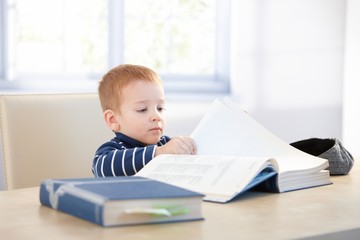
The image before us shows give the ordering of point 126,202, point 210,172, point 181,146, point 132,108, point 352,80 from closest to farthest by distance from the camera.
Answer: point 126,202 → point 210,172 → point 181,146 → point 132,108 → point 352,80

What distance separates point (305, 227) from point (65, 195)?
15.1 inches

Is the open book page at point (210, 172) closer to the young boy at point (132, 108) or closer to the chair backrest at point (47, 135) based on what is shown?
the young boy at point (132, 108)

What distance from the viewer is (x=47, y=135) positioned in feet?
6.63

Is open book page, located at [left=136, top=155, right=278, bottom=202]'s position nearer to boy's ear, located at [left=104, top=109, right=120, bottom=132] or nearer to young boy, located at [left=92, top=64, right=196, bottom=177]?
young boy, located at [left=92, top=64, right=196, bottom=177]

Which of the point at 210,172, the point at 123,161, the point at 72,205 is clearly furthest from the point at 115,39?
the point at 72,205

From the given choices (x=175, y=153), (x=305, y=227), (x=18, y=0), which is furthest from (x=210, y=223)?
(x=18, y=0)

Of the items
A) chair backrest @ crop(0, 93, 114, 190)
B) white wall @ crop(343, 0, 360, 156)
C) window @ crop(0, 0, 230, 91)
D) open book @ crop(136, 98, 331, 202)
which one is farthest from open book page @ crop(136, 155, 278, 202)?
white wall @ crop(343, 0, 360, 156)

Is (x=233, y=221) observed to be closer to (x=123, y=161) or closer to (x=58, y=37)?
(x=123, y=161)

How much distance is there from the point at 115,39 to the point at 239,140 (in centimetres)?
253

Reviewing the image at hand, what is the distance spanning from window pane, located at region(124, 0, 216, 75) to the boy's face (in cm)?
230

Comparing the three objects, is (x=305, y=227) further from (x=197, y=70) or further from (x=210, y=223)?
(x=197, y=70)

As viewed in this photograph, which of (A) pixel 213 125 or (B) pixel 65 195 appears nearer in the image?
(B) pixel 65 195

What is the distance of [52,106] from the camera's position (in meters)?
2.03

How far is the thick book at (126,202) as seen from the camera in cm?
112
